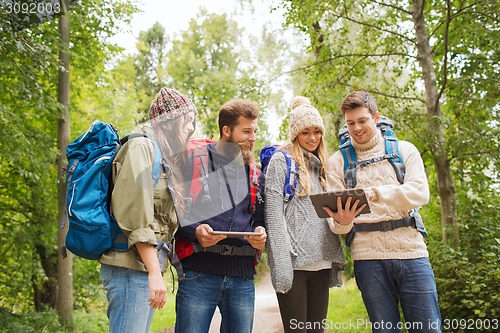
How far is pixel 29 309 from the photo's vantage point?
10523mm

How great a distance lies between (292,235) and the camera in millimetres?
3141

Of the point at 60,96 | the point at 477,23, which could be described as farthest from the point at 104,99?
the point at 477,23

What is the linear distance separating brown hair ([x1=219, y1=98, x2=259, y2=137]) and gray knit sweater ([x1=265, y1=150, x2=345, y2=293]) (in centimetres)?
36

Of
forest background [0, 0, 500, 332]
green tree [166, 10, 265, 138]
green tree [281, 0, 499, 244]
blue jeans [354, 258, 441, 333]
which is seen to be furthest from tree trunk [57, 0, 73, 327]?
green tree [166, 10, 265, 138]

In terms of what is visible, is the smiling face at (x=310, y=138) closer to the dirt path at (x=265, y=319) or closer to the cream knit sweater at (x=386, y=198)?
the cream knit sweater at (x=386, y=198)

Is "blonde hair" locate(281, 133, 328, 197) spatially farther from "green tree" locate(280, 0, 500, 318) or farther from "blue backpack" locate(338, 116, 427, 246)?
"green tree" locate(280, 0, 500, 318)

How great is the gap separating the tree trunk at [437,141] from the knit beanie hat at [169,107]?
14.5 feet

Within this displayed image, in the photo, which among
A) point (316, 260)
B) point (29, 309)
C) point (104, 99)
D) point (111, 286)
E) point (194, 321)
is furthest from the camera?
point (104, 99)

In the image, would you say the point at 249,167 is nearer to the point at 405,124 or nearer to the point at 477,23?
the point at 405,124

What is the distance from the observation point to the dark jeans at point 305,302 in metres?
3.04

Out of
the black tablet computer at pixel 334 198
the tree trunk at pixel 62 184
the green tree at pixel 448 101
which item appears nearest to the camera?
the black tablet computer at pixel 334 198

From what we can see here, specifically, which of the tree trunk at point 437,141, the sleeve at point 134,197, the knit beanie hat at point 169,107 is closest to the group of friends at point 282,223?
the knit beanie hat at point 169,107

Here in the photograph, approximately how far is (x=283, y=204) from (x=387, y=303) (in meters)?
0.90

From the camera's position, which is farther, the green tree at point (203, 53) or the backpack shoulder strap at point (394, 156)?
the green tree at point (203, 53)
